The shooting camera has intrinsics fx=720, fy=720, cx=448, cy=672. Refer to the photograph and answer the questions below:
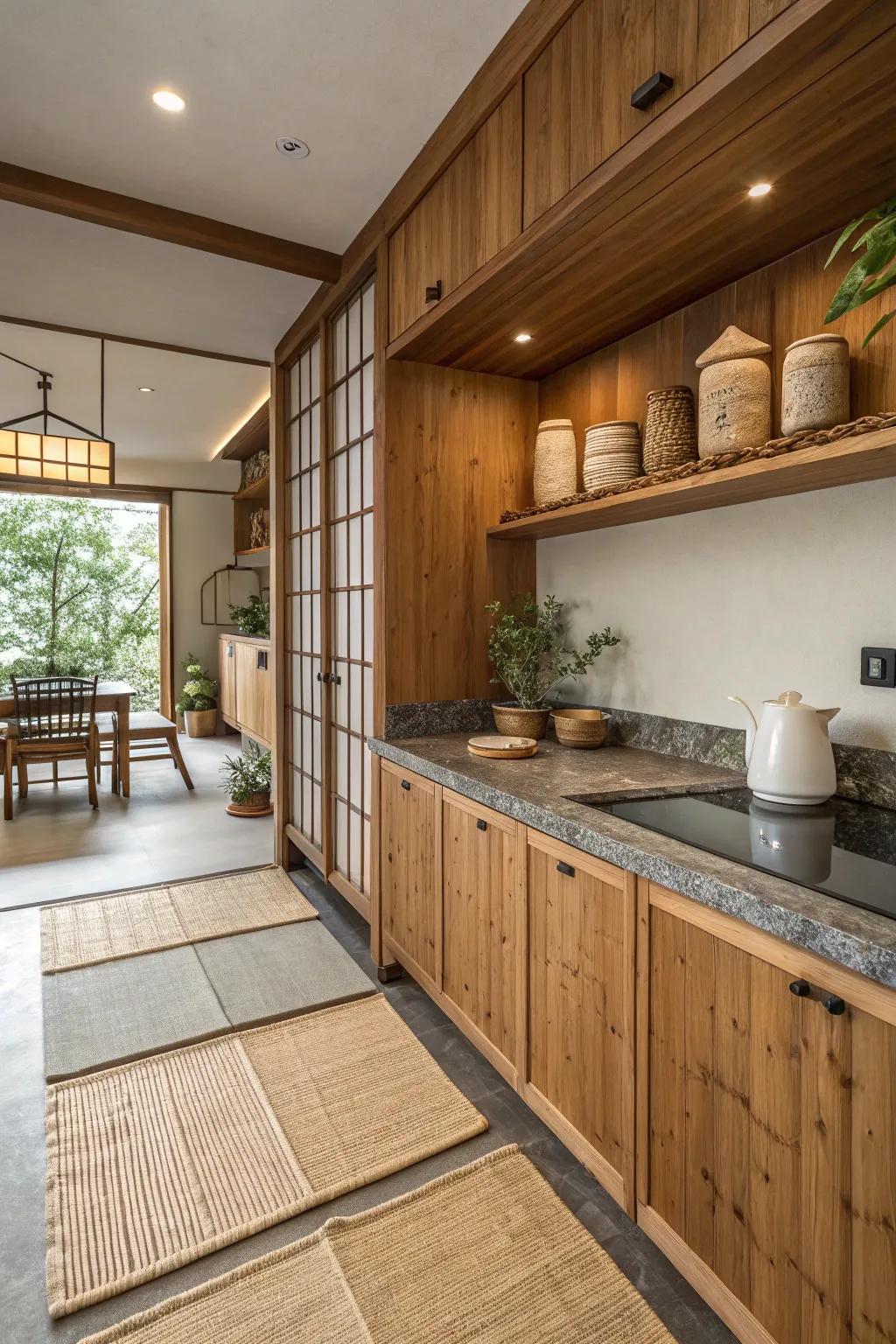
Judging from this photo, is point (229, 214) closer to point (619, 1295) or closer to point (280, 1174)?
point (280, 1174)

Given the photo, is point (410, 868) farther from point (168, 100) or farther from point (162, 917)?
point (168, 100)

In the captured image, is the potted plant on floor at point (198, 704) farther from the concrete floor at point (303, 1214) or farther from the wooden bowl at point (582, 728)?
the wooden bowl at point (582, 728)

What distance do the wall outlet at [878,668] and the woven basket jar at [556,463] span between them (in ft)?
3.45

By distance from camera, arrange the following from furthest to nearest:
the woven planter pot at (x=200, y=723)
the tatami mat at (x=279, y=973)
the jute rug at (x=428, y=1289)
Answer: the woven planter pot at (x=200, y=723), the tatami mat at (x=279, y=973), the jute rug at (x=428, y=1289)

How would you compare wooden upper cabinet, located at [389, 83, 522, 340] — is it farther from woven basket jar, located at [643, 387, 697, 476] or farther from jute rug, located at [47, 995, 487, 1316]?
jute rug, located at [47, 995, 487, 1316]

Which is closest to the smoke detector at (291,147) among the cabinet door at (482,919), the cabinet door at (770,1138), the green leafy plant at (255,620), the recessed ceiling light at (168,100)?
the recessed ceiling light at (168,100)

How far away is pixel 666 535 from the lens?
2.14 m

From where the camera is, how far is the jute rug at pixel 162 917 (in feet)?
8.96

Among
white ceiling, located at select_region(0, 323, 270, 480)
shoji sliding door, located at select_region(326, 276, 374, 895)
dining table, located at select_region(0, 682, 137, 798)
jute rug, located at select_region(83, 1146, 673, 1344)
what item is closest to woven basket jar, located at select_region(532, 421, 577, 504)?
shoji sliding door, located at select_region(326, 276, 374, 895)

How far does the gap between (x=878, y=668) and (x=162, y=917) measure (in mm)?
2795

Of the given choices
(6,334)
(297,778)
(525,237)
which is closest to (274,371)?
(6,334)

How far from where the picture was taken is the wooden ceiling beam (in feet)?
7.48

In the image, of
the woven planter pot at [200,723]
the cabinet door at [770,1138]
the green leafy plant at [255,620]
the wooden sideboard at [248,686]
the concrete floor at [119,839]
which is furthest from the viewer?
the woven planter pot at [200,723]

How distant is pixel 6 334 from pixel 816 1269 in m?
4.98
